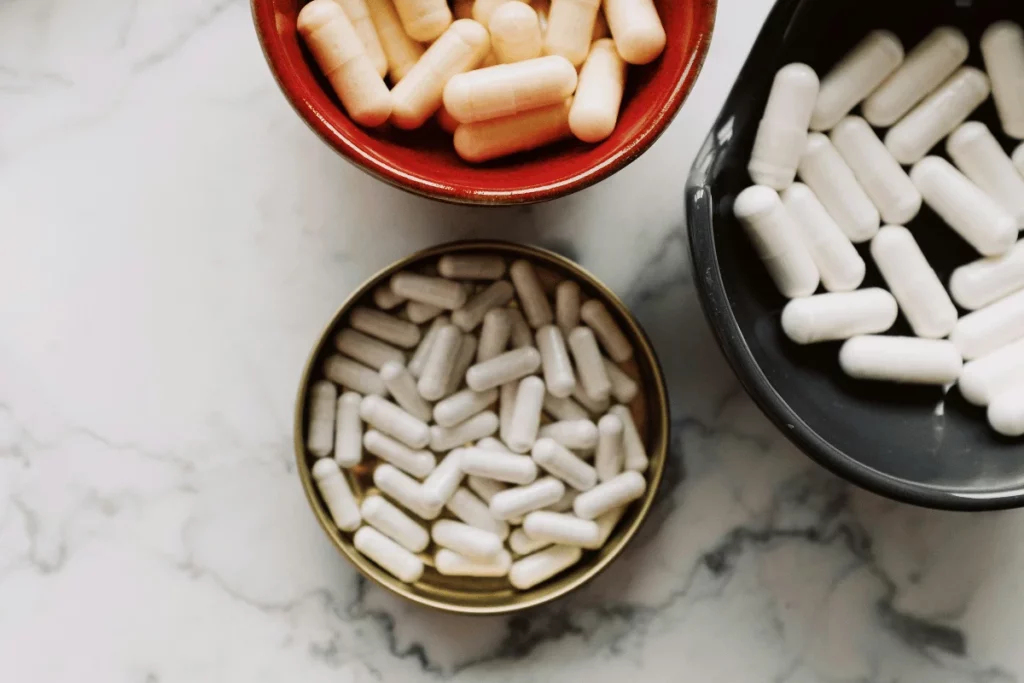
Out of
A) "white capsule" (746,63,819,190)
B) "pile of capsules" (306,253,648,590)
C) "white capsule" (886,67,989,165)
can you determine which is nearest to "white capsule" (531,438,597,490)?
"pile of capsules" (306,253,648,590)

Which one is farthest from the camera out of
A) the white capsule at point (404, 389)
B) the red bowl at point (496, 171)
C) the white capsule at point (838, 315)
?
the white capsule at point (404, 389)

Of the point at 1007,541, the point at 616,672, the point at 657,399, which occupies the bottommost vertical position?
the point at 616,672

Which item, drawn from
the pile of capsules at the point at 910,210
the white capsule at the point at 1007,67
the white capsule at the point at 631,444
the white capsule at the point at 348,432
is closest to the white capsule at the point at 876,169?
the pile of capsules at the point at 910,210

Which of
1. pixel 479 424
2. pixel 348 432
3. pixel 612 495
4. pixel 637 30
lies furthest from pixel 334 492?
pixel 637 30

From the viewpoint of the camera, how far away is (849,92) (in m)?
0.82

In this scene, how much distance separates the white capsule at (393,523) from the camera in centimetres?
91

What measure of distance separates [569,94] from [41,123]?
0.58 m

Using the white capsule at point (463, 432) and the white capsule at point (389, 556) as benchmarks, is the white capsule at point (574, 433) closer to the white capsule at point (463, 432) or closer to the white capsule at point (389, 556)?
the white capsule at point (463, 432)

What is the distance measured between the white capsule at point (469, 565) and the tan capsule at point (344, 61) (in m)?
0.44

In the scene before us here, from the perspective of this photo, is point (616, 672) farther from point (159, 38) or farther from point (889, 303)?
point (159, 38)

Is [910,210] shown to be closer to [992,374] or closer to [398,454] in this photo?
[992,374]

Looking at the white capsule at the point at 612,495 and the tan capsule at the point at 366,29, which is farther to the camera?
the white capsule at the point at 612,495

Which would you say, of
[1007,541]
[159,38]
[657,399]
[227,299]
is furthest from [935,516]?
[159,38]

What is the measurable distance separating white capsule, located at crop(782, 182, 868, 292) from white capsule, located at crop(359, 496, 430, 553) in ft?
1.56
